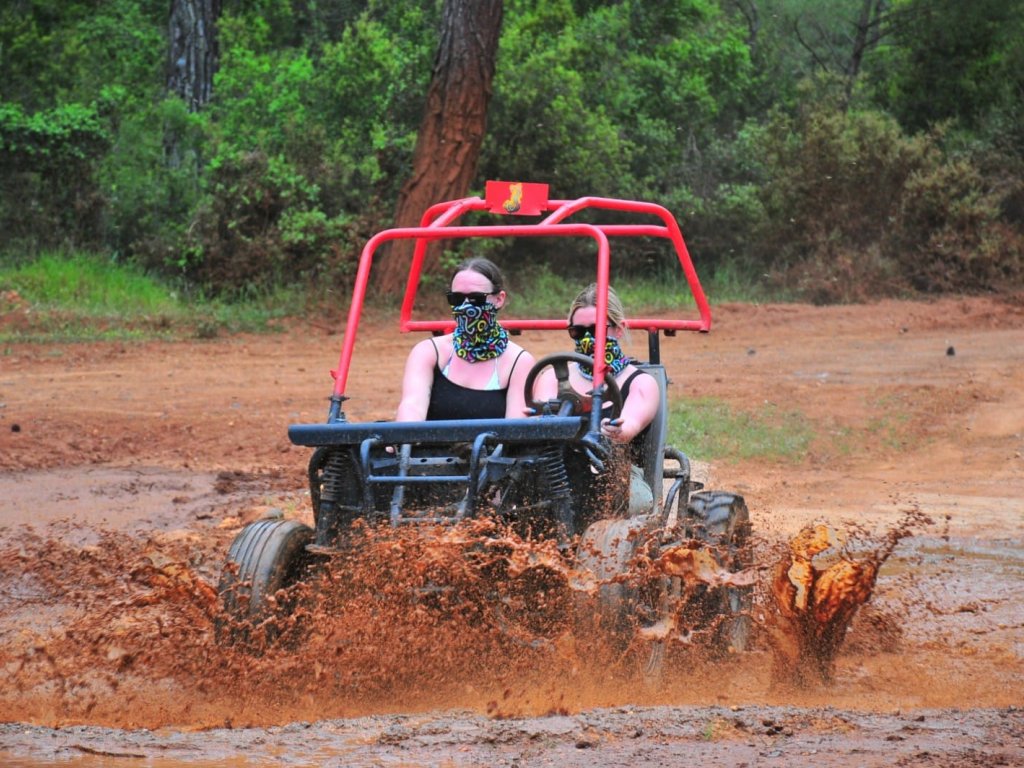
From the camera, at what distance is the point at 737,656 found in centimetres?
571

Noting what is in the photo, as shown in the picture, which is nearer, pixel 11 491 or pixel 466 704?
pixel 466 704

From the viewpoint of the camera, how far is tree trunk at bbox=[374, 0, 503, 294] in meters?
15.7

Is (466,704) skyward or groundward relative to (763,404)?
skyward

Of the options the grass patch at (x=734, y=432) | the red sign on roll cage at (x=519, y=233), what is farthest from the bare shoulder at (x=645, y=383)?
the grass patch at (x=734, y=432)

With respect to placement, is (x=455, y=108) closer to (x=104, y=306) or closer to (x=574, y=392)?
(x=104, y=306)

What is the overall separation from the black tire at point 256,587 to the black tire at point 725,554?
1540mm

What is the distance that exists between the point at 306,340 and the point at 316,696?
10.5 meters

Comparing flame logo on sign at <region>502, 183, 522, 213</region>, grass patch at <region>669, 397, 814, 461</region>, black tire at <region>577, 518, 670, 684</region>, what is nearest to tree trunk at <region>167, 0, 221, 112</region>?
grass patch at <region>669, 397, 814, 461</region>

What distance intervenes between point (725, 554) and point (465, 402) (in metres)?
1.22

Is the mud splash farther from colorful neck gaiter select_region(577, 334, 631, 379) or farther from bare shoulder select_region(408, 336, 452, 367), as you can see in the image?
colorful neck gaiter select_region(577, 334, 631, 379)

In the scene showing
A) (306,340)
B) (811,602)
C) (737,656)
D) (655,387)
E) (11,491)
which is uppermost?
(655,387)

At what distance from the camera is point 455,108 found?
51.9 ft

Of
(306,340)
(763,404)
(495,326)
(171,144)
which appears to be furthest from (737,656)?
(171,144)

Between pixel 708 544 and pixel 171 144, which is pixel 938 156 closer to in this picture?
pixel 171 144
